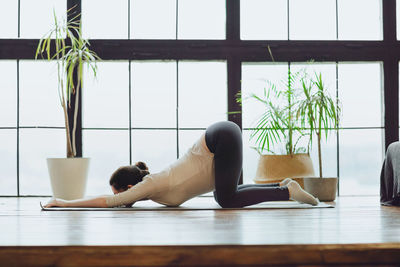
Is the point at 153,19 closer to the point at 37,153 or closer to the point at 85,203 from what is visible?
the point at 37,153

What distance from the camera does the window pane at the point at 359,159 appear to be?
4.78 meters

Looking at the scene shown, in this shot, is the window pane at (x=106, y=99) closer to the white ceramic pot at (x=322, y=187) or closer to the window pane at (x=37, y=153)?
the window pane at (x=37, y=153)

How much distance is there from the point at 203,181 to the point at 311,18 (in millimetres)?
2445

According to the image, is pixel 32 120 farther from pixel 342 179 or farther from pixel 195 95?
pixel 342 179

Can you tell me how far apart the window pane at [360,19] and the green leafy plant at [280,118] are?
2.11 feet

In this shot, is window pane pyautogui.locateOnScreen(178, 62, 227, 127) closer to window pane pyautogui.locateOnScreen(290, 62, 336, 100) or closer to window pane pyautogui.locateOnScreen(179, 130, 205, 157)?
window pane pyautogui.locateOnScreen(179, 130, 205, 157)

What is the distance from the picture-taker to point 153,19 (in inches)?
189

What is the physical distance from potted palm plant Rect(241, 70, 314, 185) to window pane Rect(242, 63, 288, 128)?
57 mm

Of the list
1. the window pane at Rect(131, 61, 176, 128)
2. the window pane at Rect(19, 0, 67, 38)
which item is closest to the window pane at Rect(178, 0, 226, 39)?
the window pane at Rect(131, 61, 176, 128)

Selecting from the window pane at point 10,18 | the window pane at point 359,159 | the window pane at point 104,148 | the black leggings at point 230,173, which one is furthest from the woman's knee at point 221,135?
the window pane at point 10,18

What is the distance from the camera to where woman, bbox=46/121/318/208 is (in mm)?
3080

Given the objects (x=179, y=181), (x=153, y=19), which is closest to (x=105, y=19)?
(x=153, y=19)

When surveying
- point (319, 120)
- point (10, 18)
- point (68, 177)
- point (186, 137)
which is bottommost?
point (68, 177)

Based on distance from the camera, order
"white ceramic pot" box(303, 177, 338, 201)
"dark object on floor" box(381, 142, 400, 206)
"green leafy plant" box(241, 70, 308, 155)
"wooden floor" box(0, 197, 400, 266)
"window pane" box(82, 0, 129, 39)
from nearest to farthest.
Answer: "wooden floor" box(0, 197, 400, 266)
"dark object on floor" box(381, 142, 400, 206)
"white ceramic pot" box(303, 177, 338, 201)
"green leafy plant" box(241, 70, 308, 155)
"window pane" box(82, 0, 129, 39)
